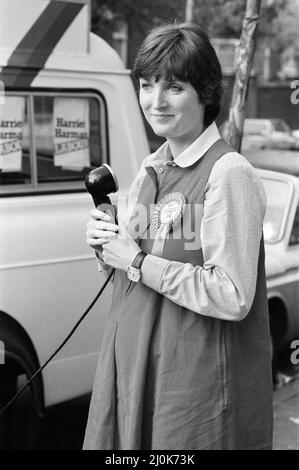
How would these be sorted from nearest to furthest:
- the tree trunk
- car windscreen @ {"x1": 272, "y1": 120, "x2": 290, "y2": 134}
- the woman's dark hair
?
the woman's dark hair
the tree trunk
car windscreen @ {"x1": 272, "y1": 120, "x2": 290, "y2": 134}

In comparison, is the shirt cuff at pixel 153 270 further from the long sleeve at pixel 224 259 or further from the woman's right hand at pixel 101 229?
the woman's right hand at pixel 101 229

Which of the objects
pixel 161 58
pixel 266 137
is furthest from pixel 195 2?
pixel 161 58

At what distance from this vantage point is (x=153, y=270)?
5.84ft

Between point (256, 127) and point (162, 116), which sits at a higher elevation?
point (162, 116)

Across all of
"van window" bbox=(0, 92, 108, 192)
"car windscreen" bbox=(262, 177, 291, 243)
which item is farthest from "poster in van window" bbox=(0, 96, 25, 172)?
"car windscreen" bbox=(262, 177, 291, 243)

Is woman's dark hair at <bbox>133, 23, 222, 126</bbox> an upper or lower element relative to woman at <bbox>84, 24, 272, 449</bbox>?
upper

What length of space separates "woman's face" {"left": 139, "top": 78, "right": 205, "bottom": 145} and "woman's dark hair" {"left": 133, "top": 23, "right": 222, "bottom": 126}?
0.07 ft

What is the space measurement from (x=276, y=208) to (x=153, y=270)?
3.15m

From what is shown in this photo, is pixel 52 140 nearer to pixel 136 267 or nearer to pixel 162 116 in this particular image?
pixel 162 116

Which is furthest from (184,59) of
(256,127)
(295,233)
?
(256,127)

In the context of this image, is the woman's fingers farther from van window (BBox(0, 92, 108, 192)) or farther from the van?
van window (BBox(0, 92, 108, 192))

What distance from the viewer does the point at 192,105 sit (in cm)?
186

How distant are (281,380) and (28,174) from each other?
8.57 feet

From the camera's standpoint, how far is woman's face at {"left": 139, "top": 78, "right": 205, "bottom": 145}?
1.85m
